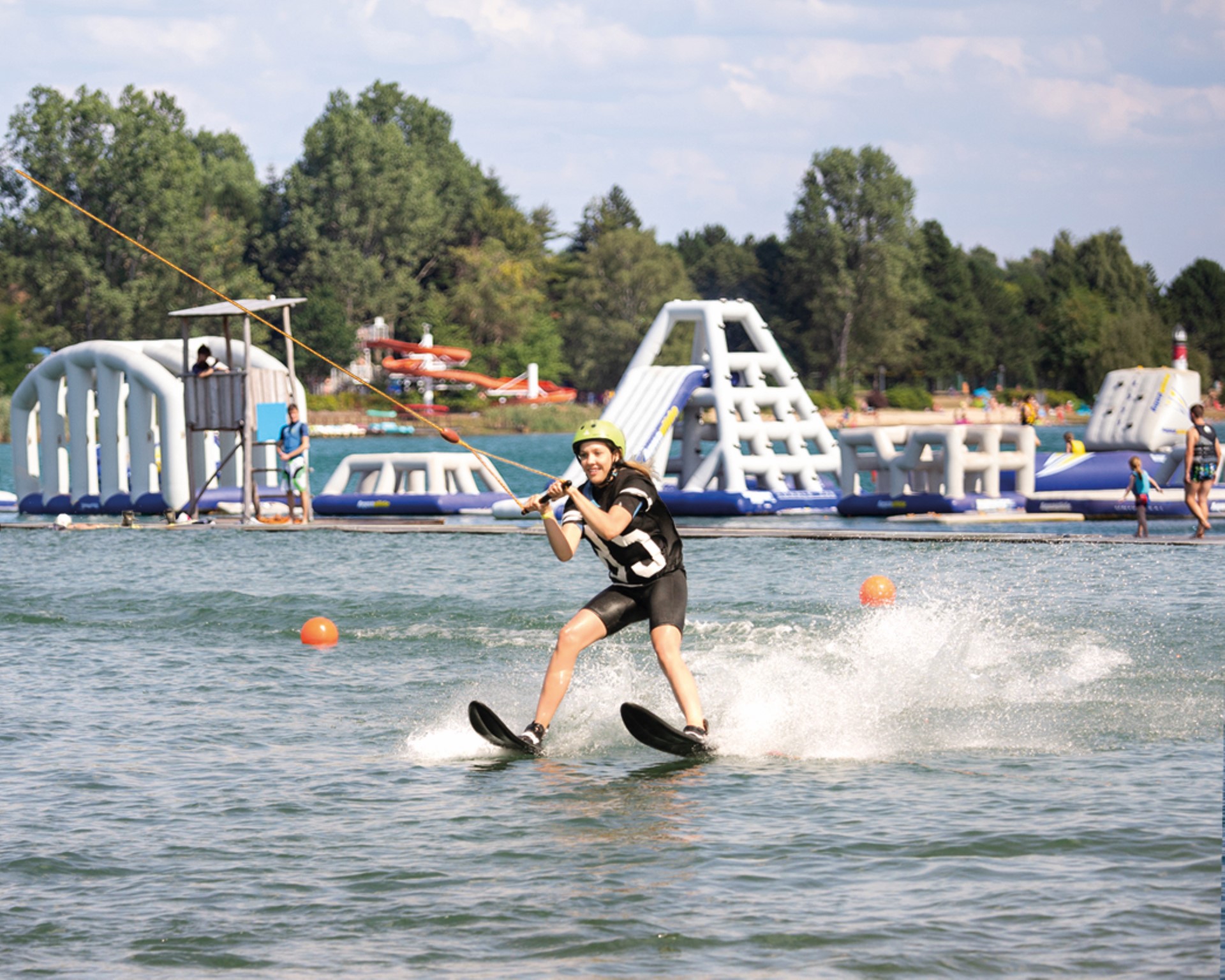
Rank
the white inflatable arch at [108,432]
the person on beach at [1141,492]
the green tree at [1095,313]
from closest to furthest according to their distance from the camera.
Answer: the person on beach at [1141,492]
the white inflatable arch at [108,432]
the green tree at [1095,313]

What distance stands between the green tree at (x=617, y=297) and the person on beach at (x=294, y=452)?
83.9m

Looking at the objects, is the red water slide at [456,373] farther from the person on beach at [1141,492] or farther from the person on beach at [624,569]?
the person on beach at [624,569]

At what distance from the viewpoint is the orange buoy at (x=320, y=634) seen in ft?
45.1

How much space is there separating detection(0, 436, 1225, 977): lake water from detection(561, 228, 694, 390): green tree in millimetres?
94991

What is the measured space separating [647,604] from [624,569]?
219 mm

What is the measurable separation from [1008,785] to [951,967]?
102 inches

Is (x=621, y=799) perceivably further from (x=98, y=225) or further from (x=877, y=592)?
(x=98, y=225)

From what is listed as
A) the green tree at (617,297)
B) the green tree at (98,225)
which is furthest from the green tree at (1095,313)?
the green tree at (98,225)

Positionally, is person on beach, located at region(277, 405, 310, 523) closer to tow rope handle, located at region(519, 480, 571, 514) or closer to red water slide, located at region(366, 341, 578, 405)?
tow rope handle, located at region(519, 480, 571, 514)

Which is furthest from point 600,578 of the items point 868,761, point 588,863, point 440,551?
point 588,863

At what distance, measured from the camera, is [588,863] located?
683cm

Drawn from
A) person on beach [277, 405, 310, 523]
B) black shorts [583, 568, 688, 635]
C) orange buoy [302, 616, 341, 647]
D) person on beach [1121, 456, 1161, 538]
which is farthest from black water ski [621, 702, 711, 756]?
person on beach [277, 405, 310, 523]

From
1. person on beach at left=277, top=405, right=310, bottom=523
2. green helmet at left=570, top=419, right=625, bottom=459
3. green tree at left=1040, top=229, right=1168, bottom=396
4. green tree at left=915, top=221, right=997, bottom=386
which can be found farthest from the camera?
green tree at left=915, top=221, right=997, bottom=386

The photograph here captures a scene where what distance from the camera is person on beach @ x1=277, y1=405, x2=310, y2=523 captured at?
2412 centimetres
